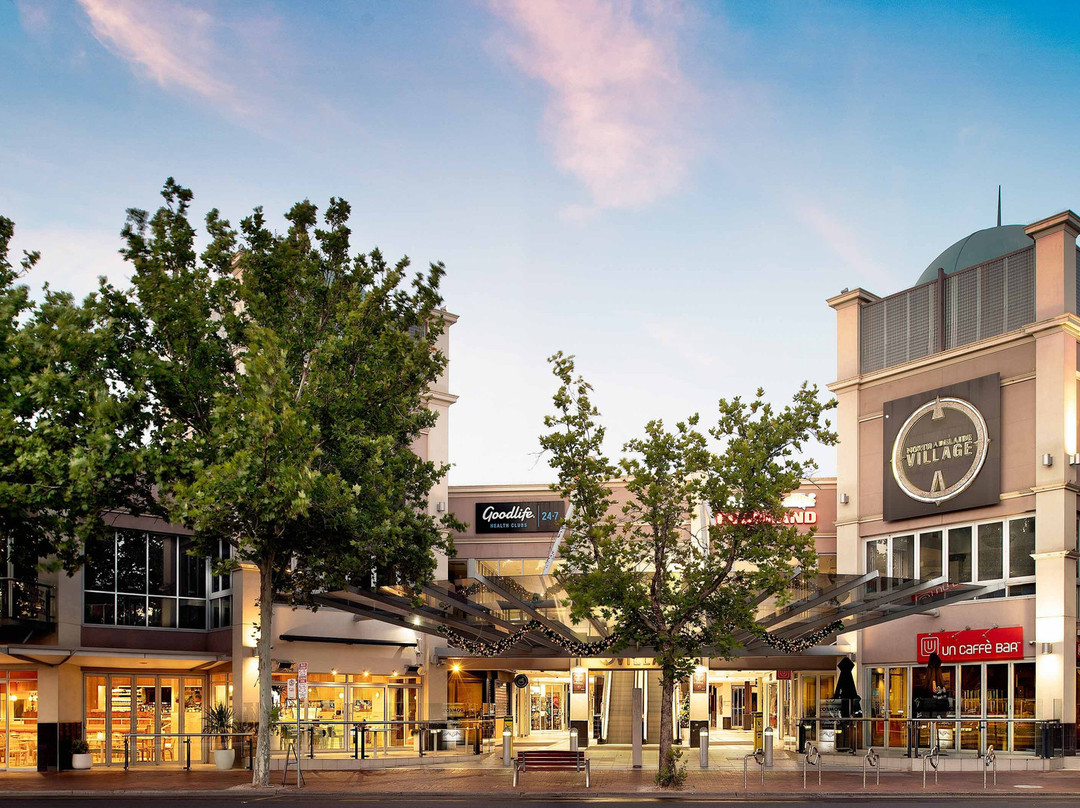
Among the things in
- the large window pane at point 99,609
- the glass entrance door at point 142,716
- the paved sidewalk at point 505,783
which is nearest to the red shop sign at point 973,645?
the paved sidewalk at point 505,783

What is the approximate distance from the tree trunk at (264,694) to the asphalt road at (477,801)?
1.76 m

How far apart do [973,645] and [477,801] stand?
18.7m

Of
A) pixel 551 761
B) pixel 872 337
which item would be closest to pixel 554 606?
pixel 551 761

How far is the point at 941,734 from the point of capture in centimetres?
3359

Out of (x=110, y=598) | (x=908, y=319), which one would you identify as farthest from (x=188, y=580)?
(x=908, y=319)

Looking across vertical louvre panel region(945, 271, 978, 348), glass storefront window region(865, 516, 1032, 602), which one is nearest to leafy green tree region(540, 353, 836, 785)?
glass storefront window region(865, 516, 1032, 602)

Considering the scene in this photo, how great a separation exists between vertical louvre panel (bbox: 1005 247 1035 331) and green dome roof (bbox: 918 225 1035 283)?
8.45 ft

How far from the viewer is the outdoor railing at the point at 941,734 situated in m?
31.4

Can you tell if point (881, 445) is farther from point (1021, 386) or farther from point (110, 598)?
point (110, 598)

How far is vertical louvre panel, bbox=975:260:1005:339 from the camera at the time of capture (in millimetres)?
35938

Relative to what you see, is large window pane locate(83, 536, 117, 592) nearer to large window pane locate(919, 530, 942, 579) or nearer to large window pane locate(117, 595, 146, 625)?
large window pane locate(117, 595, 146, 625)

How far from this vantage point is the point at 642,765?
3086 cm

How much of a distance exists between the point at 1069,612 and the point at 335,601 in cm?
2114

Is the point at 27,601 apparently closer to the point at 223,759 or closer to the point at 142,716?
the point at 142,716
